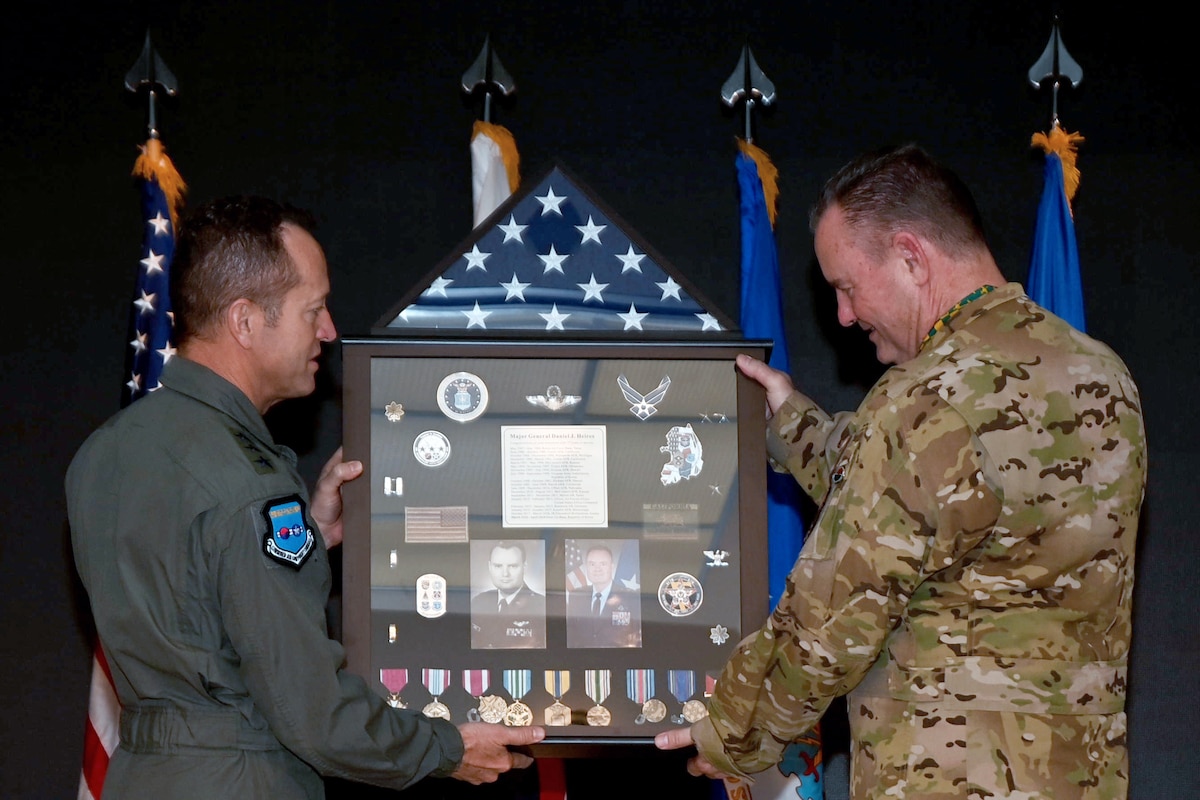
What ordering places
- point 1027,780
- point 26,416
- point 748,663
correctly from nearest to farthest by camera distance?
1. point 1027,780
2. point 748,663
3. point 26,416

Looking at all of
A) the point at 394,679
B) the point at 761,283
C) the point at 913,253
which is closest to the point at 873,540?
the point at 913,253

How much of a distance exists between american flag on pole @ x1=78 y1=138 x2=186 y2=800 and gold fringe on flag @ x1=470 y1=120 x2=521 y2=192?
0.83 meters

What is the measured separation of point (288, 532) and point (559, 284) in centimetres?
80

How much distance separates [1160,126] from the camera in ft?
12.2

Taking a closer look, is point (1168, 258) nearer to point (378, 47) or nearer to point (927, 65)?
point (927, 65)

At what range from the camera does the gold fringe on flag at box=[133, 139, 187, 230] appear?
3352 mm

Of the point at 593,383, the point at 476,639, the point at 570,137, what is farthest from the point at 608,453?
the point at 570,137

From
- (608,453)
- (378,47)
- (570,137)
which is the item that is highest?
(378,47)

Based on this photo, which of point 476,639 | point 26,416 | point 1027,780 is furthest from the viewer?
point 26,416

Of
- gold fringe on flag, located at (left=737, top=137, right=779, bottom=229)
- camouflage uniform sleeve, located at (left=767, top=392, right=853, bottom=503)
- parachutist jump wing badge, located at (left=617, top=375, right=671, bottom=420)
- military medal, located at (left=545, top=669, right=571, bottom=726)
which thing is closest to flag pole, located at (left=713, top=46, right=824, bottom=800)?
gold fringe on flag, located at (left=737, top=137, right=779, bottom=229)

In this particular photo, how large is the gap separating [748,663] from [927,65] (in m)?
2.22

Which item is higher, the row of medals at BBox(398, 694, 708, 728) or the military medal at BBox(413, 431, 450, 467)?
the military medal at BBox(413, 431, 450, 467)

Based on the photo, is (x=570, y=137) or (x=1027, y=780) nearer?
(x=1027, y=780)

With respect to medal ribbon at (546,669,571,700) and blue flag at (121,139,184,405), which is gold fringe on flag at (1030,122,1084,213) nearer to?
medal ribbon at (546,669,571,700)
